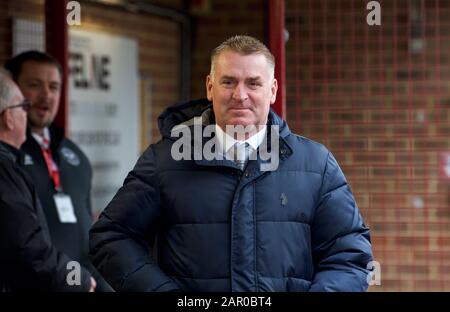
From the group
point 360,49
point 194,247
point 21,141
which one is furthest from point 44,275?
point 360,49

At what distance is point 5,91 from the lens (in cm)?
430

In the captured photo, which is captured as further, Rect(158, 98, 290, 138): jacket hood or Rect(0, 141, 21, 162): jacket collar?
Rect(0, 141, 21, 162): jacket collar

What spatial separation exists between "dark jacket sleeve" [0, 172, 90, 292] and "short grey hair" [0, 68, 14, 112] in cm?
47

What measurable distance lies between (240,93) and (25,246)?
1.36 metres

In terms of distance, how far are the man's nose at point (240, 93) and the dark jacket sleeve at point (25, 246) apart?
1305mm

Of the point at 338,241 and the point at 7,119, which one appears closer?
the point at 338,241

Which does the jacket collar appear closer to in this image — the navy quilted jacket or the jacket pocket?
the navy quilted jacket

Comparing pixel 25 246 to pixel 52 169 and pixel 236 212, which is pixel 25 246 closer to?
pixel 52 169

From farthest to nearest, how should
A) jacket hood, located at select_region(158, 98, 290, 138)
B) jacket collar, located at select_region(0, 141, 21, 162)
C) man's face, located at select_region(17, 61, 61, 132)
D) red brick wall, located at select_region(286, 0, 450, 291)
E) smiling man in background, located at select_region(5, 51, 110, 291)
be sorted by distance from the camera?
red brick wall, located at select_region(286, 0, 450, 291) < man's face, located at select_region(17, 61, 61, 132) < smiling man in background, located at select_region(5, 51, 110, 291) < jacket collar, located at select_region(0, 141, 21, 162) < jacket hood, located at select_region(158, 98, 290, 138)

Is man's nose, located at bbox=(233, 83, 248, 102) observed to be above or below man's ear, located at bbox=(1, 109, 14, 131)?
above

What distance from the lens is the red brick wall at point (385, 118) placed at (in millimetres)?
5117

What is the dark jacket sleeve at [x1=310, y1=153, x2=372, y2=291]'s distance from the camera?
2.98 m

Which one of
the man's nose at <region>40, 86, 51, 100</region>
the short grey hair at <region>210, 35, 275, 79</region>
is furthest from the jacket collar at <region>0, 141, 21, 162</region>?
the short grey hair at <region>210, 35, 275, 79</region>

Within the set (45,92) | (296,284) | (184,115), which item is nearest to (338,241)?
(296,284)
